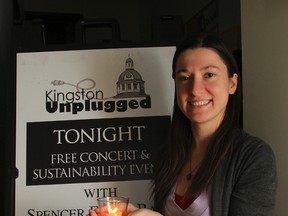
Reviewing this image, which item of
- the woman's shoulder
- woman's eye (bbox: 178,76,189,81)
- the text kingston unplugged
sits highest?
woman's eye (bbox: 178,76,189,81)

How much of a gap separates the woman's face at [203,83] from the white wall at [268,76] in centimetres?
11

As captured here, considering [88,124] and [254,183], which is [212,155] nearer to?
[254,183]

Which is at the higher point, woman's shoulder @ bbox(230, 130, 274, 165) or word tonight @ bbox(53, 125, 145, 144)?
word tonight @ bbox(53, 125, 145, 144)

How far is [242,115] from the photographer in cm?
129

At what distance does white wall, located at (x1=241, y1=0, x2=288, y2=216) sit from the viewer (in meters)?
1.08

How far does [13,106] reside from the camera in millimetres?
1340

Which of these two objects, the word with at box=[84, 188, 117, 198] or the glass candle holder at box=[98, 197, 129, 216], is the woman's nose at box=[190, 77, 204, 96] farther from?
the word with at box=[84, 188, 117, 198]

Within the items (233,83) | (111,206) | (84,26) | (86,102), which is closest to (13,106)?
(86,102)

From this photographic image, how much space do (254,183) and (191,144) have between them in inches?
12.7

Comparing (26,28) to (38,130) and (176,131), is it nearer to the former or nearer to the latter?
(38,130)

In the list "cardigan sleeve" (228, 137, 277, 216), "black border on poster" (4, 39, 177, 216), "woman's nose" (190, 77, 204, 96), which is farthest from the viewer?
"black border on poster" (4, 39, 177, 216)

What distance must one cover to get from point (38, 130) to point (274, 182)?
0.74 metres

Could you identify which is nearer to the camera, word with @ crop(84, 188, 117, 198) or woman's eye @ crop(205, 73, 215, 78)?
woman's eye @ crop(205, 73, 215, 78)

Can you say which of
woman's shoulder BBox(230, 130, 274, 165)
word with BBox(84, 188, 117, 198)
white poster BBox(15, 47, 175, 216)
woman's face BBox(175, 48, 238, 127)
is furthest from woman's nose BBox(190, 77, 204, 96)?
word with BBox(84, 188, 117, 198)
